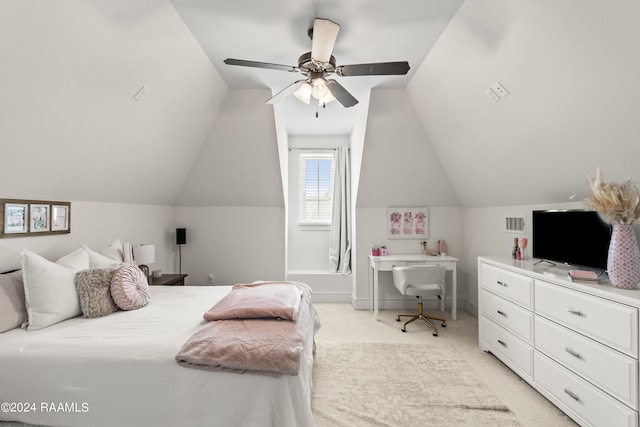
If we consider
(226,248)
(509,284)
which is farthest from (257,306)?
(226,248)

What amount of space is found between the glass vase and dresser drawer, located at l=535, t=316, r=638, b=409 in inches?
16.2

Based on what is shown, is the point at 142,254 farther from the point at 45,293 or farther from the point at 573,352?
the point at 573,352

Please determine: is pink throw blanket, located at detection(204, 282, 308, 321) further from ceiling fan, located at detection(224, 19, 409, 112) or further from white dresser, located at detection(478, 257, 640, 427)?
white dresser, located at detection(478, 257, 640, 427)

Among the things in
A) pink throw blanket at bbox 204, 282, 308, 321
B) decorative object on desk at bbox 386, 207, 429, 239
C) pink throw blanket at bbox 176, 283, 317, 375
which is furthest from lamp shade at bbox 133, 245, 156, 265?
decorative object on desk at bbox 386, 207, 429, 239

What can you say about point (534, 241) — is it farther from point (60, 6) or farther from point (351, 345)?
point (60, 6)

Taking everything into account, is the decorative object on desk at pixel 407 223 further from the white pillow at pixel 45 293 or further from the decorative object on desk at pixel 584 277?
the white pillow at pixel 45 293

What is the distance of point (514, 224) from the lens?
3.52 metres

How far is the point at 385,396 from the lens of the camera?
234 centimetres

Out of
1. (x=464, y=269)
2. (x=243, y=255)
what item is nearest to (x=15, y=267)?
(x=243, y=255)

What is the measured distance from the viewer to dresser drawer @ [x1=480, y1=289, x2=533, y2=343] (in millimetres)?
2465

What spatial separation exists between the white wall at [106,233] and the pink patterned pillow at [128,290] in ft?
2.25

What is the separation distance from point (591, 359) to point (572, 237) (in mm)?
990

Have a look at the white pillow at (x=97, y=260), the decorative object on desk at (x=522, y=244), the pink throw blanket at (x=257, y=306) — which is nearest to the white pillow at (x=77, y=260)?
the white pillow at (x=97, y=260)

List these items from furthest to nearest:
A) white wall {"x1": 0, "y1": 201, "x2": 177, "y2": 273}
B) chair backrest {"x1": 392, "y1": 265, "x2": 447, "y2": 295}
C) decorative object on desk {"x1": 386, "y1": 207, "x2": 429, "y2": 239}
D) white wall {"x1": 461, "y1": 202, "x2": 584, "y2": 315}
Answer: decorative object on desk {"x1": 386, "y1": 207, "x2": 429, "y2": 239}
chair backrest {"x1": 392, "y1": 265, "x2": 447, "y2": 295}
white wall {"x1": 461, "y1": 202, "x2": 584, "y2": 315}
white wall {"x1": 0, "y1": 201, "x2": 177, "y2": 273}
